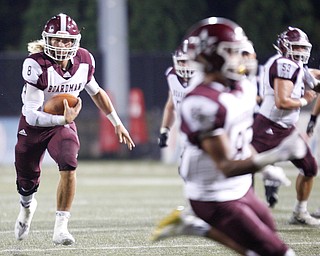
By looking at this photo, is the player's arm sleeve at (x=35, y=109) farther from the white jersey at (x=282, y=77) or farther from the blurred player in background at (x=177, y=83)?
the white jersey at (x=282, y=77)

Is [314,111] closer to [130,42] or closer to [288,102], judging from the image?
[288,102]

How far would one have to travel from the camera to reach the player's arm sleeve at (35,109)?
540 centimetres

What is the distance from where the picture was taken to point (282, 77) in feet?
20.2

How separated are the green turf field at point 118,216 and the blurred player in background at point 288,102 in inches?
11.0

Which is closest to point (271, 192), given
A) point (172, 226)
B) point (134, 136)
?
point (172, 226)

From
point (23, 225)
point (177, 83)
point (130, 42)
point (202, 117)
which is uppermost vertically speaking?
point (202, 117)

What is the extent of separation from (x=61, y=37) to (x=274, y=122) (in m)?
1.86

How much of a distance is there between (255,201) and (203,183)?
0.76 feet

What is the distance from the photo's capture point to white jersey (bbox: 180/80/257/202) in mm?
3543

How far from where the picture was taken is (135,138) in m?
14.3

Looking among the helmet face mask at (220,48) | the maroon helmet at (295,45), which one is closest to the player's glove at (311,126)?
the maroon helmet at (295,45)

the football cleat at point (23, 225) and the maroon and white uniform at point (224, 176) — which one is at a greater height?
the maroon and white uniform at point (224, 176)

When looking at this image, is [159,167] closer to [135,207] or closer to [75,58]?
[135,207]

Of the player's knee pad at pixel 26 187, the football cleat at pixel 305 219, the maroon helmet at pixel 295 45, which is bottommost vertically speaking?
the football cleat at pixel 305 219
